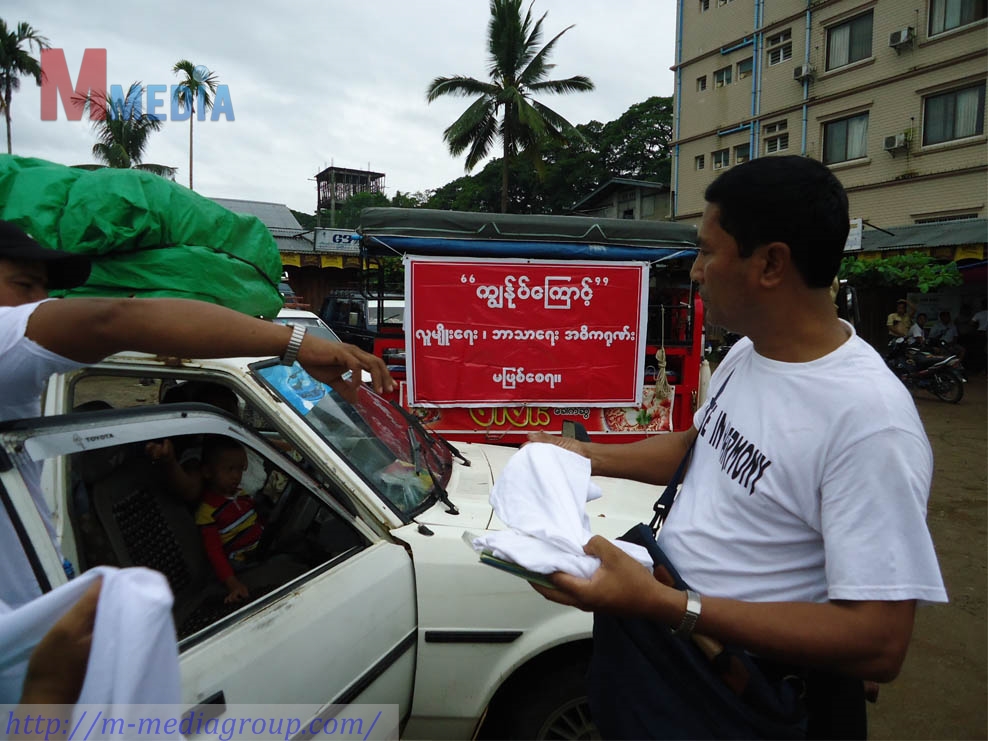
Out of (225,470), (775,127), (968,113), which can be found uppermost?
(775,127)

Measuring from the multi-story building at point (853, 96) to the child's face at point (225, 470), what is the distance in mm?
15670

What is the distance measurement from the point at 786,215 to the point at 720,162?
995 inches

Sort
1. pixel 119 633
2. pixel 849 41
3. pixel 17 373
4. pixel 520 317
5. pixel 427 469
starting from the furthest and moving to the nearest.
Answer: pixel 849 41 → pixel 520 317 → pixel 427 469 → pixel 17 373 → pixel 119 633

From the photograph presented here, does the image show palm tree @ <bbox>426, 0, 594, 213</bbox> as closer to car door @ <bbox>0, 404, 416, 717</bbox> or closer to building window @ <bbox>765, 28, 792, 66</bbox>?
building window @ <bbox>765, 28, 792, 66</bbox>

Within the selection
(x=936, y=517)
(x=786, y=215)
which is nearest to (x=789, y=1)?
(x=936, y=517)

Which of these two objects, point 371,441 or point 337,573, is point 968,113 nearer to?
point 371,441

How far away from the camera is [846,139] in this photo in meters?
19.0

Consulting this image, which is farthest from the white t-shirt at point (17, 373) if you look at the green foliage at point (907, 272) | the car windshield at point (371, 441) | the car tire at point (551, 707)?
the green foliage at point (907, 272)

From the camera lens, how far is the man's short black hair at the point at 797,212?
1.08 m

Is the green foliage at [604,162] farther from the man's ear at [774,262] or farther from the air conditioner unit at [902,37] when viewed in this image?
the man's ear at [774,262]

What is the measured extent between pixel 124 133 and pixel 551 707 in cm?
3367

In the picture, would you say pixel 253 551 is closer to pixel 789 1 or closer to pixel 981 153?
pixel 981 153

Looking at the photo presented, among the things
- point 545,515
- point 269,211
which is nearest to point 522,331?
point 545,515

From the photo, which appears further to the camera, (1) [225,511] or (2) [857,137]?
(2) [857,137]
